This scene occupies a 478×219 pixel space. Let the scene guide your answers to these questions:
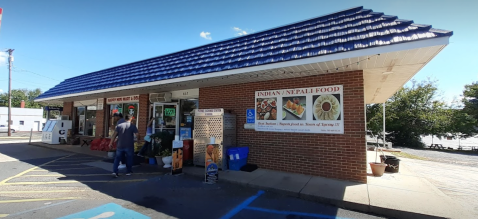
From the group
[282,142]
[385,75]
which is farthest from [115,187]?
[385,75]

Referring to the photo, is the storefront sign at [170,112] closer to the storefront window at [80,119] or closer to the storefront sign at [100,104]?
the storefront sign at [100,104]

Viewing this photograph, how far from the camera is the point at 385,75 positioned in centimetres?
664

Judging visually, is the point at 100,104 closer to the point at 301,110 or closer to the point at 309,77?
the point at 301,110

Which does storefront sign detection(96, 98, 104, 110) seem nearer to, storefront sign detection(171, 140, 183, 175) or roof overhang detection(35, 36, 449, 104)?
roof overhang detection(35, 36, 449, 104)

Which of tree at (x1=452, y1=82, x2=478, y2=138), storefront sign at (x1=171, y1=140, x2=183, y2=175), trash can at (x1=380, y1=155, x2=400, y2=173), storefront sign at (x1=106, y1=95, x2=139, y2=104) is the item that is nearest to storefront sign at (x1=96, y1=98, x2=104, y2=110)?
storefront sign at (x1=106, y1=95, x2=139, y2=104)

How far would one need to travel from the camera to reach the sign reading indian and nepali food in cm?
605

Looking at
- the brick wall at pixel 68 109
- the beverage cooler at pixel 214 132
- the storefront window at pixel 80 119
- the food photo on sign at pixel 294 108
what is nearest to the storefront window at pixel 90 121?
the storefront window at pixel 80 119

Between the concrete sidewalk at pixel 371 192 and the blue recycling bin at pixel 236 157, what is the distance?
285 millimetres

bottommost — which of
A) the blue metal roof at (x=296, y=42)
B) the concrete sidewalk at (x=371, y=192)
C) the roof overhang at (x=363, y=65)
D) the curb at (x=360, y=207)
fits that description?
the curb at (x=360, y=207)

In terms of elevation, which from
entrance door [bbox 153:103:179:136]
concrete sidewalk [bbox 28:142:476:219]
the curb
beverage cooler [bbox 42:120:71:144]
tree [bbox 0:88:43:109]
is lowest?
the curb

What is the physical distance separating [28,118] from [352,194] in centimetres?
5867

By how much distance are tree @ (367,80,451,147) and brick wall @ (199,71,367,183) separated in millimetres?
20309

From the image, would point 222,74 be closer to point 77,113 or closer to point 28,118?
point 77,113

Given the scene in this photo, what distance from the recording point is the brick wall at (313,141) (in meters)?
5.75
